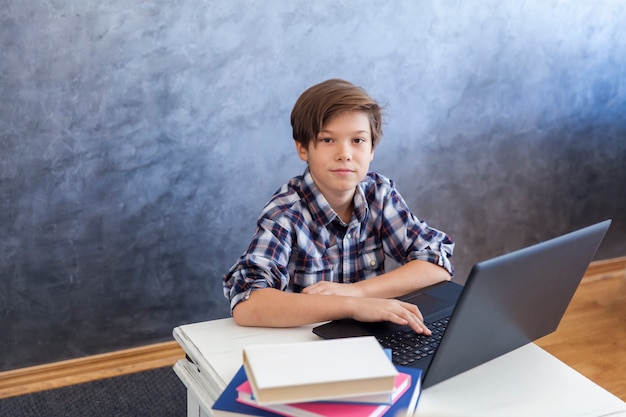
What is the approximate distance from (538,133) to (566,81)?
204 mm

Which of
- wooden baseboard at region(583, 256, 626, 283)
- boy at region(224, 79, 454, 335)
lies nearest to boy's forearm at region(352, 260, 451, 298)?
boy at region(224, 79, 454, 335)

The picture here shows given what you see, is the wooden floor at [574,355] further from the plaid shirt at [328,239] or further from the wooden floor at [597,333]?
the plaid shirt at [328,239]

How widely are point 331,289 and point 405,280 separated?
18cm

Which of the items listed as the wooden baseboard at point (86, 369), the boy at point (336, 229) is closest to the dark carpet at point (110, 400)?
the wooden baseboard at point (86, 369)

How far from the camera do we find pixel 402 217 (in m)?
1.72

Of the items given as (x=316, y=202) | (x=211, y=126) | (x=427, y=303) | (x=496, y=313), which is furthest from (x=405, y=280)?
(x=211, y=126)

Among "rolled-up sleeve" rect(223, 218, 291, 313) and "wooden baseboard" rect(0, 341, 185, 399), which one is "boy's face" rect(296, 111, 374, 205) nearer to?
"rolled-up sleeve" rect(223, 218, 291, 313)

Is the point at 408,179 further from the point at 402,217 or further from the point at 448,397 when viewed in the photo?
the point at 448,397

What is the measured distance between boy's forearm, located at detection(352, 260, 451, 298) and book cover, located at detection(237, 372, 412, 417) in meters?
0.54

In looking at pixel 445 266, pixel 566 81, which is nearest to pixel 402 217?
pixel 445 266

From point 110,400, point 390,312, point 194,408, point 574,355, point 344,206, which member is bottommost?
point 574,355

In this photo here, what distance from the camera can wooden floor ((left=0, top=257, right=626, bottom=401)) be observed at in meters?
2.27

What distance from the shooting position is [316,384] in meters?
0.96

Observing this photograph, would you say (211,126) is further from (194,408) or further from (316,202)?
(194,408)
